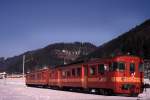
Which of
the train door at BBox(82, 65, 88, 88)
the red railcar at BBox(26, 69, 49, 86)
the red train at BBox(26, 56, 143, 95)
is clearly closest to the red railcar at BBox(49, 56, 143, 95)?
the red train at BBox(26, 56, 143, 95)

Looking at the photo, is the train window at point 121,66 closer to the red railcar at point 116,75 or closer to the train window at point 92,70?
the red railcar at point 116,75

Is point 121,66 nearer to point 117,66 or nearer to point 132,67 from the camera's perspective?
point 117,66

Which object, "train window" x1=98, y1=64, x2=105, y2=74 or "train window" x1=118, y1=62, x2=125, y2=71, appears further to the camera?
"train window" x1=98, y1=64, x2=105, y2=74

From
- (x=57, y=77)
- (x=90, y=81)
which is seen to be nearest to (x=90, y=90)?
(x=90, y=81)

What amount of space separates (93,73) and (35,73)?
31.2 metres

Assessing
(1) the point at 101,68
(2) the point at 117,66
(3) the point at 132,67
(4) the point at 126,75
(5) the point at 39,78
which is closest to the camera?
(2) the point at 117,66

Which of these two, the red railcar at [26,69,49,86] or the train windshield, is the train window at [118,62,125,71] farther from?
the red railcar at [26,69,49,86]

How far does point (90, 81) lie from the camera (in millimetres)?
29891

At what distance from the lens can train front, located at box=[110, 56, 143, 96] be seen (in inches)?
1015

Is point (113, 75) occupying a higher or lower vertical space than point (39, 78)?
higher

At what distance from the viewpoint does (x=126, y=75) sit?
1032 inches

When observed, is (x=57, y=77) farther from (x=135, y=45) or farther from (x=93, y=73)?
(x=135, y=45)

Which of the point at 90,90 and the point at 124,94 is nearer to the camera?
the point at 124,94

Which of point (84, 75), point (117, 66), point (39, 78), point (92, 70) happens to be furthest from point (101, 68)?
point (39, 78)
